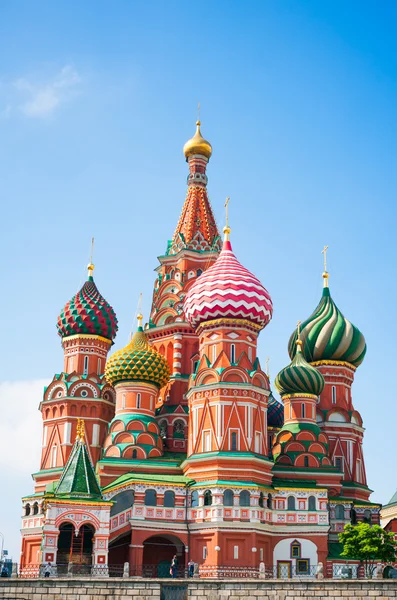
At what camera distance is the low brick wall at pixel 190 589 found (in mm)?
28375

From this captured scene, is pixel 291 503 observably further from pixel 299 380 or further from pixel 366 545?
pixel 299 380

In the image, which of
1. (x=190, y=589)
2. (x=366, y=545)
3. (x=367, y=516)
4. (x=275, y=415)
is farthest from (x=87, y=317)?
(x=190, y=589)

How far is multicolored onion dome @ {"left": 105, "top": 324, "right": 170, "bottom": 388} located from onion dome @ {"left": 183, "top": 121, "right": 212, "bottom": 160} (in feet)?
41.3

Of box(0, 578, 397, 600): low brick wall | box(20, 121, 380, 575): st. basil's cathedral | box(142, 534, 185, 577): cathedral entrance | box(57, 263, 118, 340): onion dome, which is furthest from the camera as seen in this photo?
box(57, 263, 118, 340): onion dome

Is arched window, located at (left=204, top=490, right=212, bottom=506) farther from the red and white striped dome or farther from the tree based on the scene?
the red and white striped dome

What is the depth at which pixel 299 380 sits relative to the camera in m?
45.1

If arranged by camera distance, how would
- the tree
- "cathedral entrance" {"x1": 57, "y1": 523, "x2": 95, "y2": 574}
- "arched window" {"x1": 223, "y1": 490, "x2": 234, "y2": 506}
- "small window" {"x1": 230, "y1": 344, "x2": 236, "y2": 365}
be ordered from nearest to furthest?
"cathedral entrance" {"x1": 57, "y1": 523, "x2": 95, "y2": 574} < the tree < "arched window" {"x1": 223, "y1": 490, "x2": 234, "y2": 506} < "small window" {"x1": 230, "y1": 344, "x2": 236, "y2": 365}

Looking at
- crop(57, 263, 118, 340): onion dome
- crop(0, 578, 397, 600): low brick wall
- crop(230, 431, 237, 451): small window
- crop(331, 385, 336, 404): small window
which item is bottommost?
crop(0, 578, 397, 600): low brick wall

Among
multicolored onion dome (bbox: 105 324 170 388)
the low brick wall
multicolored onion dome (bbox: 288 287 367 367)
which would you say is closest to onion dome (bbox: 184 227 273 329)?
multicolored onion dome (bbox: 105 324 170 388)

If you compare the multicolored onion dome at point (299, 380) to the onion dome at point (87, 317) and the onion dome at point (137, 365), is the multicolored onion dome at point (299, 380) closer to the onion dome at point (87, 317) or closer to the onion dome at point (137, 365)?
the onion dome at point (137, 365)

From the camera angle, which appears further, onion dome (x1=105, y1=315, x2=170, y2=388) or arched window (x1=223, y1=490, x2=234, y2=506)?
onion dome (x1=105, y1=315, x2=170, y2=388)

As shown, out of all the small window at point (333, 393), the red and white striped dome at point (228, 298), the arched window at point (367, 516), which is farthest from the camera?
the small window at point (333, 393)

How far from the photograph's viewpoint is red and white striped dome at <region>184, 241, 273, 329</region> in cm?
4259

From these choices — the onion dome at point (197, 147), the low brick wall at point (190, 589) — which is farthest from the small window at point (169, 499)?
the onion dome at point (197, 147)
